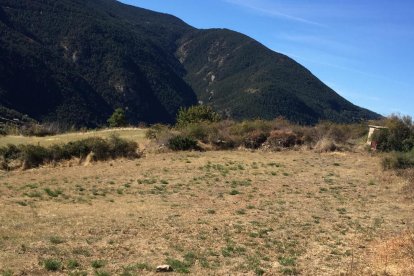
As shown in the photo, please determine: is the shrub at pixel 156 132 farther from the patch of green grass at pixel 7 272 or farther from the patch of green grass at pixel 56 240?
the patch of green grass at pixel 7 272

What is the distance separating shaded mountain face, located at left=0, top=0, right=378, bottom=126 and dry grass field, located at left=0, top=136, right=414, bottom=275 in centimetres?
7756

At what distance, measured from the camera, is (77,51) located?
15112 centimetres

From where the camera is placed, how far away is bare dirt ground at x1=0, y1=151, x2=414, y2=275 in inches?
447

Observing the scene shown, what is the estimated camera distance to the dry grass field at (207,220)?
1133 centimetres

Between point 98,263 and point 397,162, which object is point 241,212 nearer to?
point 98,263

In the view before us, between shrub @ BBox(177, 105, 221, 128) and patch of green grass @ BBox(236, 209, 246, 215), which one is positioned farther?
shrub @ BBox(177, 105, 221, 128)

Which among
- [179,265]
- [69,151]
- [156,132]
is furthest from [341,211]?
[156,132]

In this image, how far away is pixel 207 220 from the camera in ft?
53.6

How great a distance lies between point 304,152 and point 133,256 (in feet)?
86.9

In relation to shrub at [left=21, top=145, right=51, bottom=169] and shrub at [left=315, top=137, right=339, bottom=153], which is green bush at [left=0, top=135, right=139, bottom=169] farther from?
shrub at [left=315, top=137, right=339, bottom=153]

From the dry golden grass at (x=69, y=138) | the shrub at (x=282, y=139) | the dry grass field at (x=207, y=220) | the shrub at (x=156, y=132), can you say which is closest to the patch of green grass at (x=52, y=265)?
the dry grass field at (x=207, y=220)

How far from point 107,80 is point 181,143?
110691mm

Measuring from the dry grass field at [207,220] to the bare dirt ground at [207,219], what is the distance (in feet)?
0.14

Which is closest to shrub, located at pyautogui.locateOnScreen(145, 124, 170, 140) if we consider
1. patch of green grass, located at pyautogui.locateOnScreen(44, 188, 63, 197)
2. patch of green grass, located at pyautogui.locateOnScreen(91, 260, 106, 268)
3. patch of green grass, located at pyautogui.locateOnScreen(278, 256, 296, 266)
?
patch of green grass, located at pyautogui.locateOnScreen(44, 188, 63, 197)
